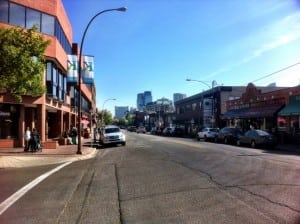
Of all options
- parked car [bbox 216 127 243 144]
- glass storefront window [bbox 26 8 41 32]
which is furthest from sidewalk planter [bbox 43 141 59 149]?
parked car [bbox 216 127 243 144]

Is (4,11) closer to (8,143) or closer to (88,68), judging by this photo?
(8,143)

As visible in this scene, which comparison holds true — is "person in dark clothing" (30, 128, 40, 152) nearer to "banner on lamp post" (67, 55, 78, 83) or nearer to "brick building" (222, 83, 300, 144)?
"banner on lamp post" (67, 55, 78, 83)

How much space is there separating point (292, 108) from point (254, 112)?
1051 cm

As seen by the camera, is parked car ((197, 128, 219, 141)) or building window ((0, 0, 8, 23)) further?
parked car ((197, 128, 219, 141))

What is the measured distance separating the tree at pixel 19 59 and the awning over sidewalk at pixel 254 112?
30608mm

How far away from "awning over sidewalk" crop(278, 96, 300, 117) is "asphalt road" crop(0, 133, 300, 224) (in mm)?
25074

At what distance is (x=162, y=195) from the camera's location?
38.8 feet

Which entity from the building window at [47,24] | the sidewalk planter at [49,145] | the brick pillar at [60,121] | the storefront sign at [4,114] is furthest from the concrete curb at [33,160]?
the brick pillar at [60,121]

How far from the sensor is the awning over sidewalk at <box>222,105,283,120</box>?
157 feet

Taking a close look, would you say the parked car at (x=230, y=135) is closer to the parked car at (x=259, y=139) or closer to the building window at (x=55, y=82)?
the parked car at (x=259, y=139)

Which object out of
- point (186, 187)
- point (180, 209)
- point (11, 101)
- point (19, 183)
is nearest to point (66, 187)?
point (19, 183)

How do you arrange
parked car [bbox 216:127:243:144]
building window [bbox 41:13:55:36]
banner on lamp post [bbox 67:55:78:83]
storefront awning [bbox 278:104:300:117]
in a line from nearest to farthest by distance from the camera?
building window [bbox 41:13:55:36] → storefront awning [bbox 278:104:300:117] → parked car [bbox 216:127:243:144] → banner on lamp post [bbox 67:55:78:83]

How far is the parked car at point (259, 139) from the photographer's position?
35938mm

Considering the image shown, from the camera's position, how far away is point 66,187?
557 inches
